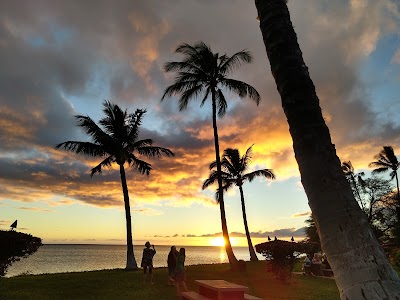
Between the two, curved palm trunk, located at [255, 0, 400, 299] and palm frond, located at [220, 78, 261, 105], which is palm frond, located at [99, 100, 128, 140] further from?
curved palm trunk, located at [255, 0, 400, 299]

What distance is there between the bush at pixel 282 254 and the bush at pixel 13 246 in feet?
38.7

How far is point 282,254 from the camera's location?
1931 centimetres

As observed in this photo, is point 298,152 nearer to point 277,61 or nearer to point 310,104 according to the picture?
point 310,104

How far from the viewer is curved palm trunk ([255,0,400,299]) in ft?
9.91

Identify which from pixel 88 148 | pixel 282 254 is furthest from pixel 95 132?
pixel 282 254

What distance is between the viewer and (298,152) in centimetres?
364

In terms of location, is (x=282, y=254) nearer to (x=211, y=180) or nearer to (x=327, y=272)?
(x=327, y=272)

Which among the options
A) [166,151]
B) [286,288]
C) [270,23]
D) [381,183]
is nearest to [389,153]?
[381,183]

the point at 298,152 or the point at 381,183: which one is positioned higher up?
the point at 381,183

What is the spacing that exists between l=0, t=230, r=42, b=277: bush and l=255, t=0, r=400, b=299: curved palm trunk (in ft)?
49.2

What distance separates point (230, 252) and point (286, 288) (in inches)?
298

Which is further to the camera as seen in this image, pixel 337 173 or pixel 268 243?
pixel 268 243

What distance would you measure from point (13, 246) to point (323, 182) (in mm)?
15571

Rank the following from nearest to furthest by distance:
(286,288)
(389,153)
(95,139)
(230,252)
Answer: (286,288), (230,252), (95,139), (389,153)
